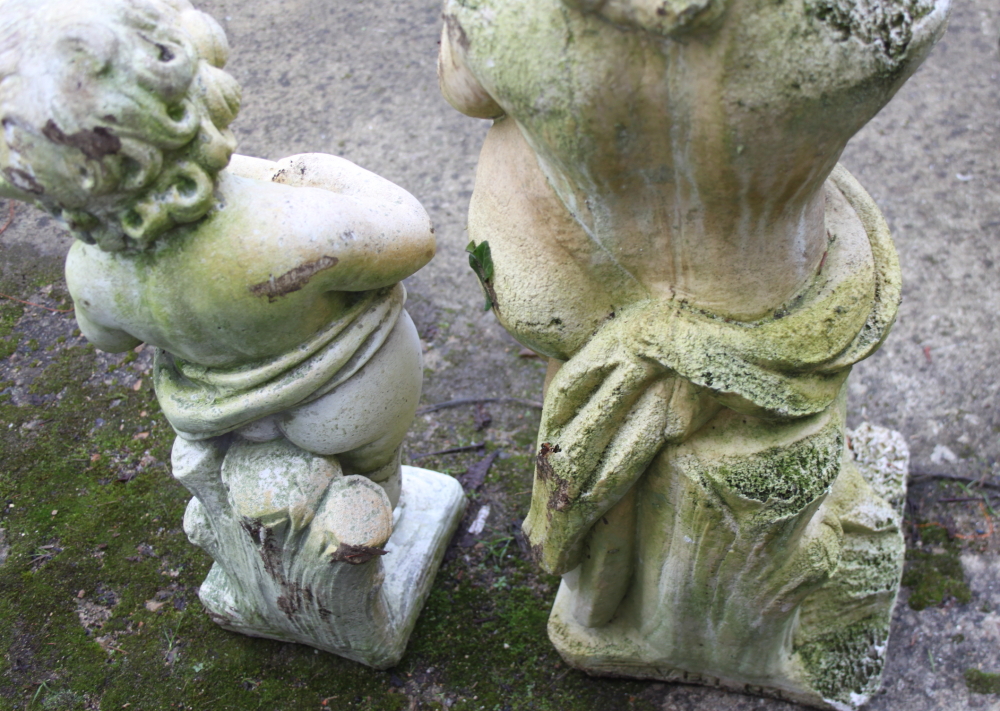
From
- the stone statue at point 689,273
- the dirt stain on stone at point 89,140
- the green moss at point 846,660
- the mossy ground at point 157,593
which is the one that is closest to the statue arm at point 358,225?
the stone statue at point 689,273

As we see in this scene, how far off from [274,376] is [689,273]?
2.69ft

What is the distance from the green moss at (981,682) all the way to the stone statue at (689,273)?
43 cm

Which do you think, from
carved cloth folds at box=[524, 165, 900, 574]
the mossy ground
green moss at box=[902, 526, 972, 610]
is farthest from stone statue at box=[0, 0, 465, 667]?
green moss at box=[902, 526, 972, 610]

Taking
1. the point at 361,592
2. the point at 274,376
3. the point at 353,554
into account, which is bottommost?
the point at 361,592

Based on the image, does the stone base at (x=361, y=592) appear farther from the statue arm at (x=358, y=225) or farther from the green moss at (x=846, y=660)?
the green moss at (x=846, y=660)

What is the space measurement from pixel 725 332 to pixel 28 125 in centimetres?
112

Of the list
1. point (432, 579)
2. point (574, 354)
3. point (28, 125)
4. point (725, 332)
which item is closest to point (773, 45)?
point (725, 332)

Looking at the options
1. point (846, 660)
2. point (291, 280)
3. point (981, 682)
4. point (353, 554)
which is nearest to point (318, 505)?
point (353, 554)

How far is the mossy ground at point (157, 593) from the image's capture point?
2207mm

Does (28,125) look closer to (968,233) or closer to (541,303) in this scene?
(541,303)

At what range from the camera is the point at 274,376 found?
1679 mm

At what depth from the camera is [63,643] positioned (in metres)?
2.31

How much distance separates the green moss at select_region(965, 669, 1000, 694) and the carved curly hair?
187cm

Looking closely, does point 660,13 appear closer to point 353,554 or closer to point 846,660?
point 353,554
